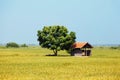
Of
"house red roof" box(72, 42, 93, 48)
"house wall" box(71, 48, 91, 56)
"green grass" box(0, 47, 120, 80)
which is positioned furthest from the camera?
"house red roof" box(72, 42, 93, 48)

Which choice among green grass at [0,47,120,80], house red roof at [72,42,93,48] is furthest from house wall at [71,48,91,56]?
green grass at [0,47,120,80]

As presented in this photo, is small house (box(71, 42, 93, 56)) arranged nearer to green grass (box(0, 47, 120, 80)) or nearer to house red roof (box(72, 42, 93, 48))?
house red roof (box(72, 42, 93, 48))

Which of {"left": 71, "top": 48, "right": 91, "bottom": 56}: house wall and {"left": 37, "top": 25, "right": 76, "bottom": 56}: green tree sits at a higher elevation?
{"left": 37, "top": 25, "right": 76, "bottom": 56}: green tree

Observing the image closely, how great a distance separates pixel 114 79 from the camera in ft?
81.4

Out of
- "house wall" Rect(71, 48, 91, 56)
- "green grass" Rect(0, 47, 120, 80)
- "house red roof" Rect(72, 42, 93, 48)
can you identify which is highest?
"house red roof" Rect(72, 42, 93, 48)

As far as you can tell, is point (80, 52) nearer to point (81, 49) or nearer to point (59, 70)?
point (81, 49)

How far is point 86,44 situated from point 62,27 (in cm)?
706

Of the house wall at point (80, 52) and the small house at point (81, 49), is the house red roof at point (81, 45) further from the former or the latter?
the house wall at point (80, 52)

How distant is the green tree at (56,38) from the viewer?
79.7 m

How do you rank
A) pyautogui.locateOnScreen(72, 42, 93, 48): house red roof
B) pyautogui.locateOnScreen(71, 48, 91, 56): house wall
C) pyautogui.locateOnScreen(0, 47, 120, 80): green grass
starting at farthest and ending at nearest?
pyautogui.locateOnScreen(72, 42, 93, 48): house red roof, pyautogui.locateOnScreen(71, 48, 91, 56): house wall, pyautogui.locateOnScreen(0, 47, 120, 80): green grass

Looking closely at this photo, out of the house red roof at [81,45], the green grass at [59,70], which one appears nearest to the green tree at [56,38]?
the house red roof at [81,45]

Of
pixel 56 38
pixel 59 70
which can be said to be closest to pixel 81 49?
pixel 56 38

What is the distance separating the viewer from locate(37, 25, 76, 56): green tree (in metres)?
79.7

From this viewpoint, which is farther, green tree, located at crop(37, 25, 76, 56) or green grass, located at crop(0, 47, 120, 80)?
green tree, located at crop(37, 25, 76, 56)
